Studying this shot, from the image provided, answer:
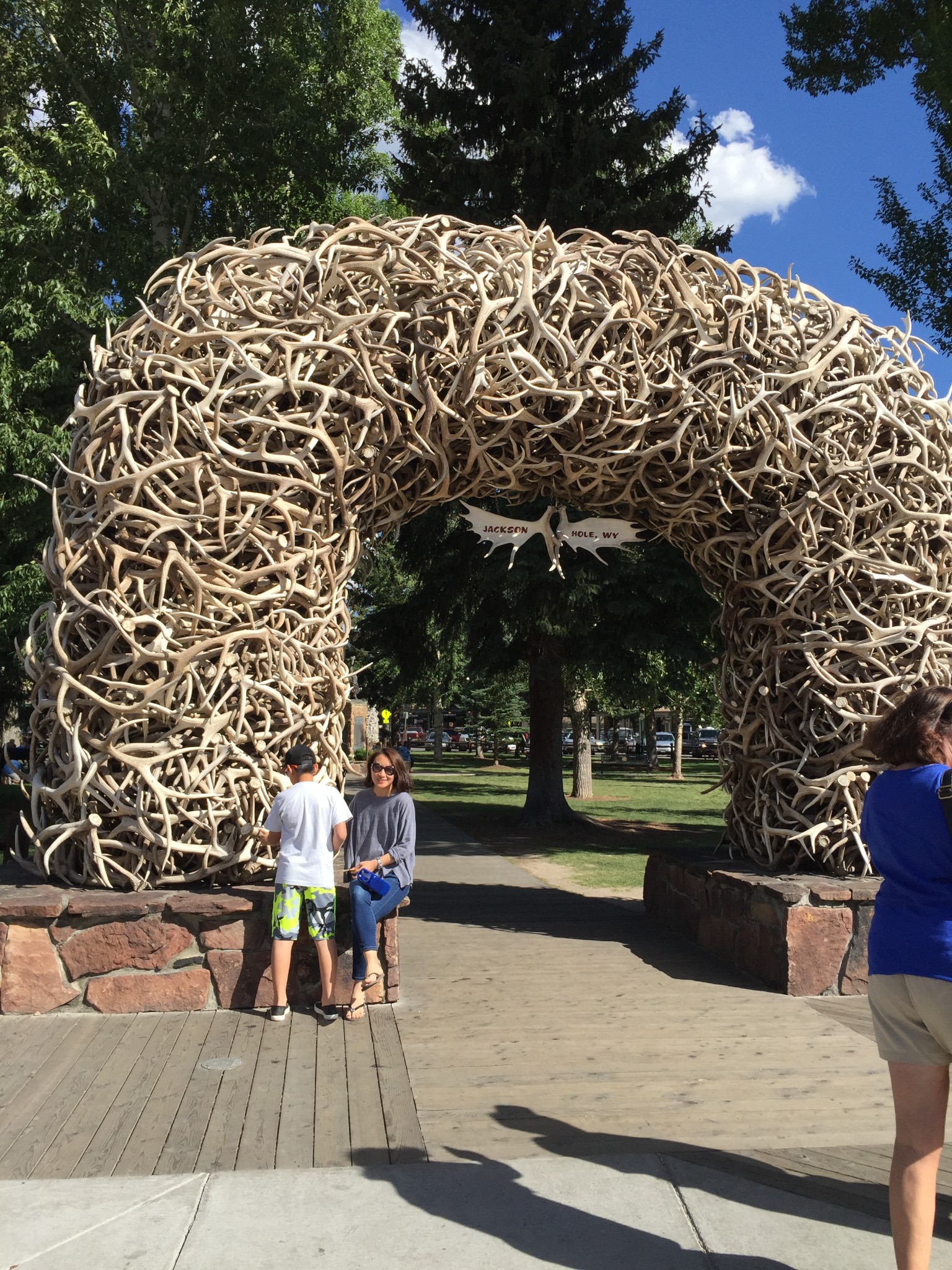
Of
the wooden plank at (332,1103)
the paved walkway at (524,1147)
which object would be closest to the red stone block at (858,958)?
the paved walkway at (524,1147)

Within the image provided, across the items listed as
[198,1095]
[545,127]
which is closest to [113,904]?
[198,1095]

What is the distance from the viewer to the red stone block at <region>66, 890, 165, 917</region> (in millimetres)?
5152

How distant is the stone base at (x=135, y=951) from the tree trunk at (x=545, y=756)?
32.6 ft

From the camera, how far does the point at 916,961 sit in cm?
284

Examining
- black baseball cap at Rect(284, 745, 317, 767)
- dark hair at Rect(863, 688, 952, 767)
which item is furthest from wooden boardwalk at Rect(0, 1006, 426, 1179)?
dark hair at Rect(863, 688, 952, 767)

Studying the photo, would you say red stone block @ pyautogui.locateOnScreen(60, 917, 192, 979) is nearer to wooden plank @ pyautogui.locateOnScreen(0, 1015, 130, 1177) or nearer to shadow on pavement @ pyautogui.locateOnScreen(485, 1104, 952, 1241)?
wooden plank @ pyautogui.locateOnScreen(0, 1015, 130, 1177)

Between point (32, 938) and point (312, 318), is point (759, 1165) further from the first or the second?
point (312, 318)

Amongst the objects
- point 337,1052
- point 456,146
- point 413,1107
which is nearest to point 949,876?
point 413,1107

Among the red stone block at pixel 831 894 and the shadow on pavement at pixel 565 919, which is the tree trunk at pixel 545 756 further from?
the red stone block at pixel 831 894

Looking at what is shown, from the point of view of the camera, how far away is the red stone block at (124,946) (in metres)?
5.25

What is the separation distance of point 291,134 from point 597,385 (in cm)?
1227

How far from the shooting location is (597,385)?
5.88 metres

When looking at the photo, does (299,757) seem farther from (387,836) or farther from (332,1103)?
(332,1103)

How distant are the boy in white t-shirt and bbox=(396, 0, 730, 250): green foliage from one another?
36.3 feet
